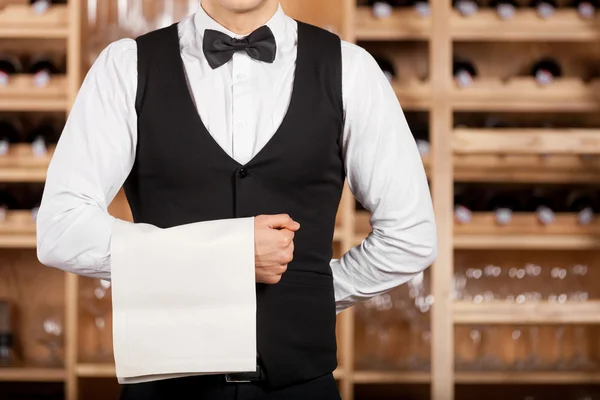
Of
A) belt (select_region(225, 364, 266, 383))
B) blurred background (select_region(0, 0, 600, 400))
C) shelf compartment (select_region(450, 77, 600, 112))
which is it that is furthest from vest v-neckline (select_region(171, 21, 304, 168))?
shelf compartment (select_region(450, 77, 600, 112))

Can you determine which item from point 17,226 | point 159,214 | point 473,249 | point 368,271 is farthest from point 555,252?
point 159,214

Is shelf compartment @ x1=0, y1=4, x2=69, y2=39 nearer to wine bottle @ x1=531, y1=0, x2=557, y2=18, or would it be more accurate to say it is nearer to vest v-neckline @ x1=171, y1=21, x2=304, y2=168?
wine bottle @ x1=531, y1=0, x2=557, y2=18

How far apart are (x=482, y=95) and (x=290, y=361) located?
6.49 feet

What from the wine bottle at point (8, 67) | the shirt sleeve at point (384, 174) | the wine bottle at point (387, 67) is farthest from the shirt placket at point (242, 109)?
the wine bottle at point (8, 67)

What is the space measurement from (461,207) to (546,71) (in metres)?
0.55

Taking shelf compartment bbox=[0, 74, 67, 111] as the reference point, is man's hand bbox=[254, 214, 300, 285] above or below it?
below

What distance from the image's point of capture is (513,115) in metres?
3.11

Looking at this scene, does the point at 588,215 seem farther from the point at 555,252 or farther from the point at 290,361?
the point at 290,361

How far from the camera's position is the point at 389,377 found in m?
2.83

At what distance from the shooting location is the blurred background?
9.20 feet

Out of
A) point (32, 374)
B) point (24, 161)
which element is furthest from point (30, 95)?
point (32, 374)

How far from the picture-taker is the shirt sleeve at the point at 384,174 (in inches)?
43.0

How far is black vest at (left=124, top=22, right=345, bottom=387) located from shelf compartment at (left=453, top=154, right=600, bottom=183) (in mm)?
1867

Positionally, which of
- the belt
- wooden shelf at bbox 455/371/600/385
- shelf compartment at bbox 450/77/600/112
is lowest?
wooden shelf at bbox 455/371/600/385
